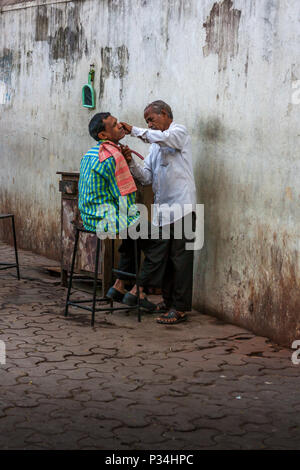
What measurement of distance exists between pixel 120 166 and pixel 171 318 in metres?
A: 1.47

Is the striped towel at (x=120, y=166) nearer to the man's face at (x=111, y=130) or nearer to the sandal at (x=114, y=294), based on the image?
the man's face at (x=111, y=130)

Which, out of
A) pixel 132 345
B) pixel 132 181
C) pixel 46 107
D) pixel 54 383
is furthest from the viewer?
pixel 46 107

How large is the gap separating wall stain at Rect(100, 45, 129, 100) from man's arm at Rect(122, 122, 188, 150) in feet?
6.03

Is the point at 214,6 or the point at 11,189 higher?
the point at 214,6

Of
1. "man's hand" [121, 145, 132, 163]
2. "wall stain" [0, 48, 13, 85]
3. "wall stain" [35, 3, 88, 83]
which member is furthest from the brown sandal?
"wall stain" [0, 48, 13, 85]

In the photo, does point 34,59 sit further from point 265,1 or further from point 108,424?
point 108,424

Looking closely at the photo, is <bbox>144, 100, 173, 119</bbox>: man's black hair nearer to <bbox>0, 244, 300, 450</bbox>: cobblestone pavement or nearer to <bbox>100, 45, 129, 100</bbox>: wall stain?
<bbox>100, 45, 129, 100</bbox>: wall stain

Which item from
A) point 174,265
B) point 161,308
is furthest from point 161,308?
point 174,265

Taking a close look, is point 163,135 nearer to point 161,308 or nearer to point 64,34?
point 161,308

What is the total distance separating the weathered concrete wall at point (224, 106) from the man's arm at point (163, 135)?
39 centimetres

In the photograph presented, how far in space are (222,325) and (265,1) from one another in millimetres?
2845

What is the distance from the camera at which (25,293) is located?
7.75 m

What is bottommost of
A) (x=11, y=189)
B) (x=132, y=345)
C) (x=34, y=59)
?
(x=132, y=345)
